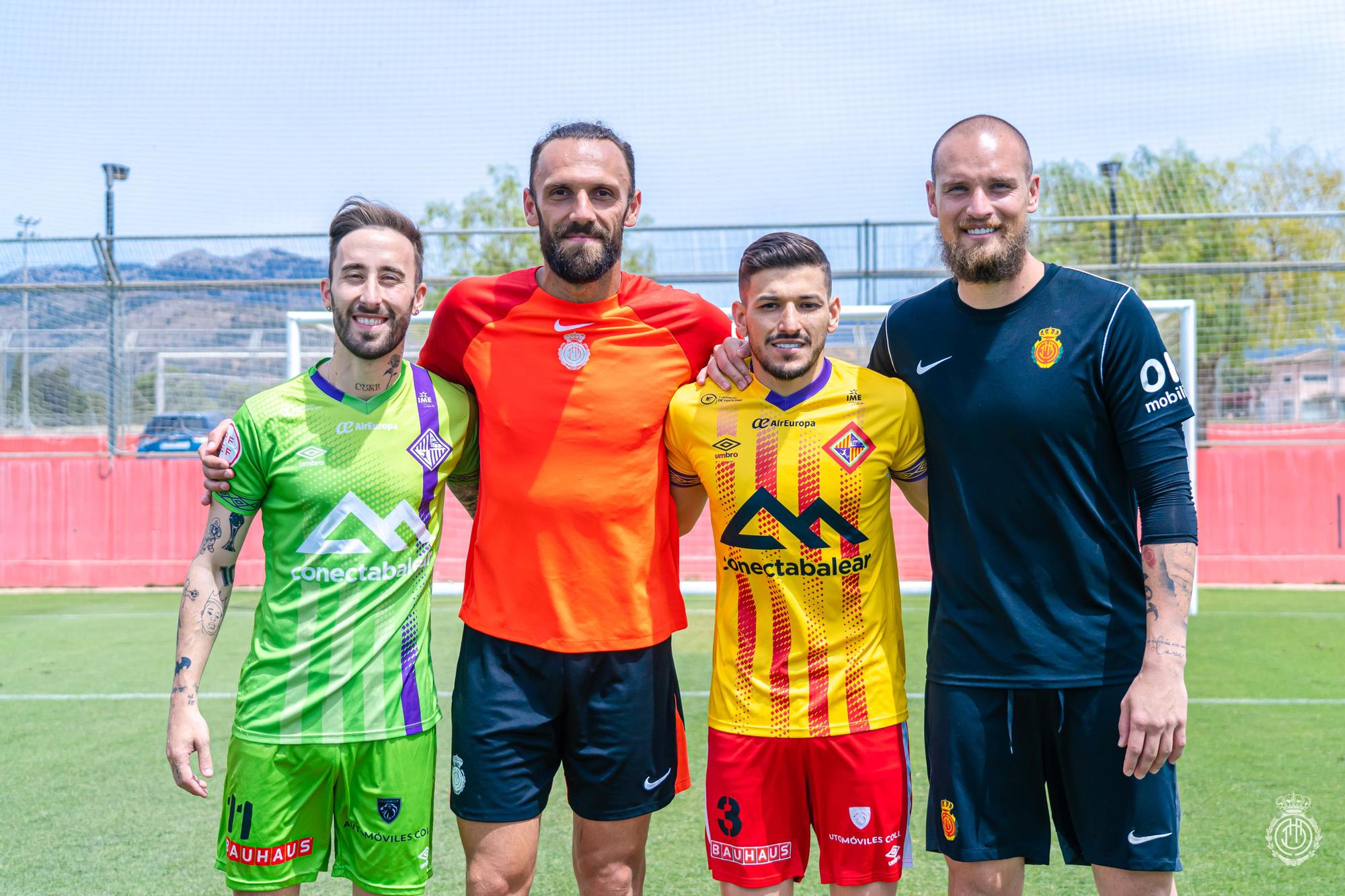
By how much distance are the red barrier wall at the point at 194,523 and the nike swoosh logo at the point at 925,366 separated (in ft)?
26.2

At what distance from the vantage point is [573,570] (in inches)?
116

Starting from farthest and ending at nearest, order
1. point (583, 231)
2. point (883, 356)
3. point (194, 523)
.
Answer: point (194, 523)
point (883, 356)
point (583, 231)

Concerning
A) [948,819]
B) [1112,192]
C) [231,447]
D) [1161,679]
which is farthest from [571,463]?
[1112,192]

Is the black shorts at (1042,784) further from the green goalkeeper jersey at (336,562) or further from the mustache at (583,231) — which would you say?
the mustache at (583,231)

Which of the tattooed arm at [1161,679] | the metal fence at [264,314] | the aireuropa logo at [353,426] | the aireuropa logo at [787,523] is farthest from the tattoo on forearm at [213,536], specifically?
the metal fence at [264,314]

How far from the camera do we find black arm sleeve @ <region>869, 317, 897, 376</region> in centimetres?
310

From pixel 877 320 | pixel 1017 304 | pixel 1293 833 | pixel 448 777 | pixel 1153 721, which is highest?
pixel 877 320

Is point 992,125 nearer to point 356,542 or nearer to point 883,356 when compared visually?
point 883,356

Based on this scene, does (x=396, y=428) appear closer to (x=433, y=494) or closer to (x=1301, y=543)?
(x=433, y=494)

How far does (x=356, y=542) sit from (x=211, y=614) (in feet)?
1.48

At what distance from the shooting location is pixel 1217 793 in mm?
4660

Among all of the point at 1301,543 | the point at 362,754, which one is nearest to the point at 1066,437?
the point at 362,754

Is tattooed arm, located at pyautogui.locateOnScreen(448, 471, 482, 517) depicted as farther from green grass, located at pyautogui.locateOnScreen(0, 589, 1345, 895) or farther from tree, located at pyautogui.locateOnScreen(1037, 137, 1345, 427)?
tree, located at pyautogui.locateOnScreen(1037, 137, 1345, 427)

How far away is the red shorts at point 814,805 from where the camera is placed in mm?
2785
